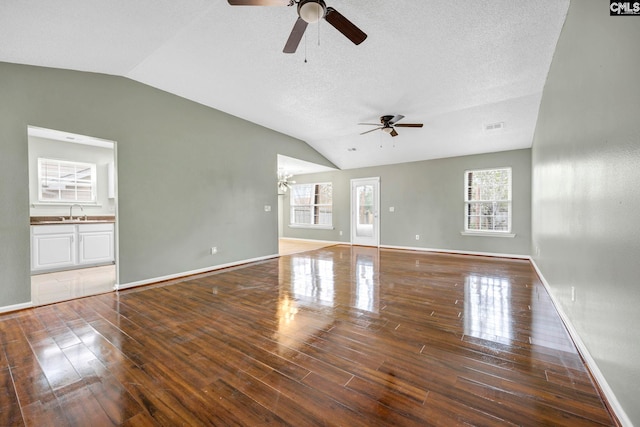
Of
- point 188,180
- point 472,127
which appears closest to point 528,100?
point 472,127

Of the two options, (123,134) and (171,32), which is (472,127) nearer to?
(171,32)

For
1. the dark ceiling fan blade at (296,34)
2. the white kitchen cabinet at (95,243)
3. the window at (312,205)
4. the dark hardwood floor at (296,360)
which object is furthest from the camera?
the window at (312,205)

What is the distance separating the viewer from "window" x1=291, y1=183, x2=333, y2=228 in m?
8.79

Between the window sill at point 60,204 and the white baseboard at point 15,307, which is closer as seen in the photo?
the white baseboard at point 15,307

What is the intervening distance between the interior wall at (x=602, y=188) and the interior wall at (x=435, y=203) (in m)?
3.74

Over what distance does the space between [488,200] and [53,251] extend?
852cm

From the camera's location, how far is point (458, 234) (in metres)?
6.64

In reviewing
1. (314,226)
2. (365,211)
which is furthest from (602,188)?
(314,226)

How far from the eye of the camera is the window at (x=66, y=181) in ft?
16.2

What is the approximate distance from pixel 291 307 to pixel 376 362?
131cm

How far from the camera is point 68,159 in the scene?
518 centimetres

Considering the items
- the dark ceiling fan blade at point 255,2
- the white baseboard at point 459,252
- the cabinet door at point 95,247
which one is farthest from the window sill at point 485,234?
the cabinet door at point 95,247

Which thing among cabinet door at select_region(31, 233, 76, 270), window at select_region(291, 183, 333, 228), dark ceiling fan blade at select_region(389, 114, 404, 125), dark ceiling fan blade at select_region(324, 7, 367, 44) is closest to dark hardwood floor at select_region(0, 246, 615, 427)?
cabinet door at select_region(31, 233, 76, 270)

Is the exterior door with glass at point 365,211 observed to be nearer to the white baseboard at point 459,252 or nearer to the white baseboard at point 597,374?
the white baseboard at point 459,252
